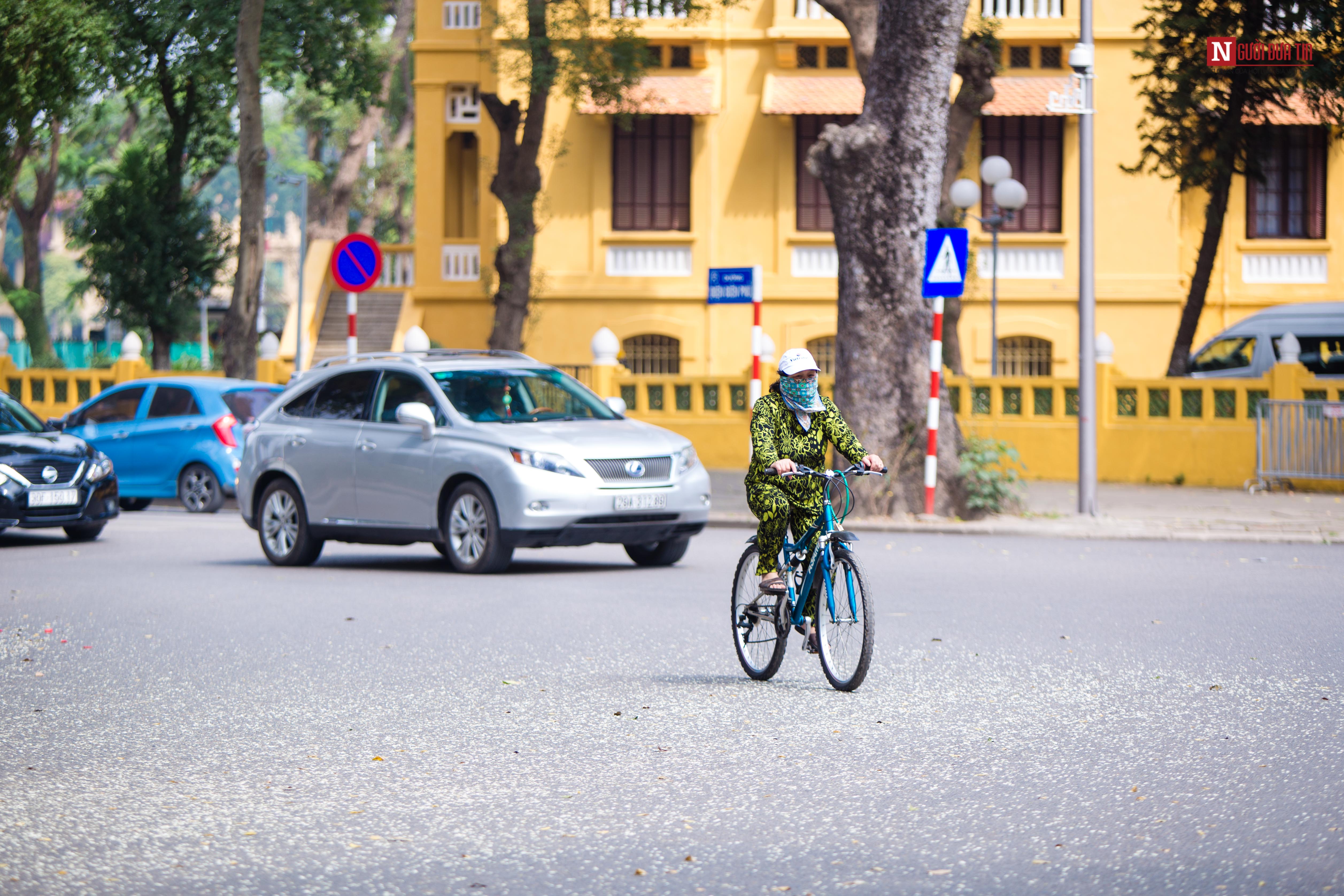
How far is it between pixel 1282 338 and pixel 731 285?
10905 mm

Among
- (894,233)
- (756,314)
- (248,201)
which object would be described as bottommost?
(756,314)

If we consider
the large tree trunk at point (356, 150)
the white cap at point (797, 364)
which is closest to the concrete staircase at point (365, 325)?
the large tree trunk at point (356, 150)

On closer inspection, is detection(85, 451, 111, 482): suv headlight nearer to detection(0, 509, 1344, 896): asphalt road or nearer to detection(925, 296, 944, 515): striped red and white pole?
detection(0, 509, 1344, 896): asphalt road

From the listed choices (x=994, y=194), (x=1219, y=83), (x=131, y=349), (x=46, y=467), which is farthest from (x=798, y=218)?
(x=46, y=467)

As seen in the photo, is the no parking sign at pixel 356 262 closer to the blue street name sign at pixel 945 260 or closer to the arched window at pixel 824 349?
the blue street name sign at pixel 945 260

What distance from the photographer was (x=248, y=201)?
23906 mm

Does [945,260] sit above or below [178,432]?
→ above

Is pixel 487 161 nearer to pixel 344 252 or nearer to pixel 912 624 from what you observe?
pixel 344 252

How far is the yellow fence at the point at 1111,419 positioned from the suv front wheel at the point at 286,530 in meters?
9.72

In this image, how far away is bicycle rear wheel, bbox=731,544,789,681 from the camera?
852 centimetres

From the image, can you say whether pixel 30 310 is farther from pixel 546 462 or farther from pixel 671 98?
pixel 546 462

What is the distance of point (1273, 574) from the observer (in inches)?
536

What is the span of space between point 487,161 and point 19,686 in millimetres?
24264

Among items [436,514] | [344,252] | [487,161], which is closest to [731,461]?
[344,252]
